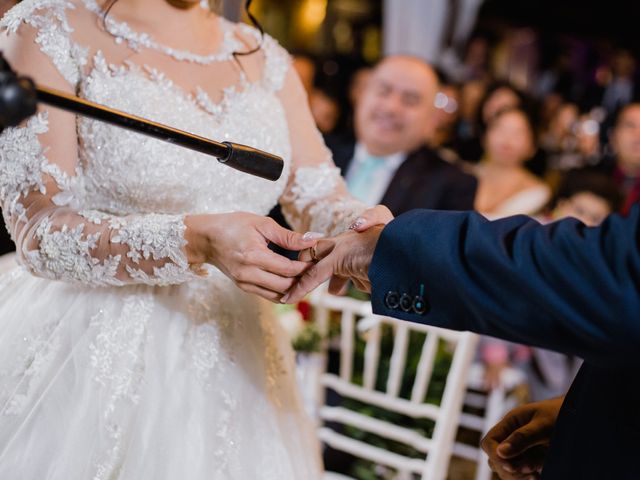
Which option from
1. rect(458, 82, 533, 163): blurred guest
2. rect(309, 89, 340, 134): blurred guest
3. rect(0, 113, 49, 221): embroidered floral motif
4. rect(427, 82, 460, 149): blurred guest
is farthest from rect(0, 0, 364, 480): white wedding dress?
rect(427, 82, 460, 149): blurred guest

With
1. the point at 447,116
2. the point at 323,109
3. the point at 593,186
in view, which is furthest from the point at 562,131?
the point at 593,186

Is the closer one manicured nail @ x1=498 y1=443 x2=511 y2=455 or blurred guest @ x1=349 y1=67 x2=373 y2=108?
manicured nail @ x1=498 y1=443 x2=511 y2=455

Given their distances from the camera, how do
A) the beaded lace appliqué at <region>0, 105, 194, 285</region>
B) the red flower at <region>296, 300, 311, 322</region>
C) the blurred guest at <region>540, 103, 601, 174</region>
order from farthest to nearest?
the blurred guest at <region>540, 103, 601, 174</region> → the red flower at <region>296, 300, 311, 322</region> → the beaded lace appliqué at <region>0, 105, 194, 285</region>

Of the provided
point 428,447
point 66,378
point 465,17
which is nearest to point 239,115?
point 66,378

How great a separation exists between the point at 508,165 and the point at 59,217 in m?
3.19

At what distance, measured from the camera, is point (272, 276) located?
3.84ft

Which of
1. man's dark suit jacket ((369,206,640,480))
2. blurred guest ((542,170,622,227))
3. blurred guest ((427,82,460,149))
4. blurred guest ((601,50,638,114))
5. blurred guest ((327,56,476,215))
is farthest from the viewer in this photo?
blurred guest ((601,50,638,114))

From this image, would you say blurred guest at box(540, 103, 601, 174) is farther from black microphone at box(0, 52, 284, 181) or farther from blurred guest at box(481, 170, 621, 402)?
black microphone at box(0, 52, 284, 181)

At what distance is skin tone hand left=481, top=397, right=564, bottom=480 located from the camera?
127 cm

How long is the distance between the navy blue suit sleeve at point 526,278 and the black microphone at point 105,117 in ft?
0.76

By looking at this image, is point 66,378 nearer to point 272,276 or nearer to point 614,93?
point 272,276

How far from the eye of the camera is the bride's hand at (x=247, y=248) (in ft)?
3.74

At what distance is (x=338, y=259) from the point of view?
1247mm

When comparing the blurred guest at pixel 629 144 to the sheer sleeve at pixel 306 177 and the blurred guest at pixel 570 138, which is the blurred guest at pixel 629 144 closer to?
the blurred guest at pixel 570 138
